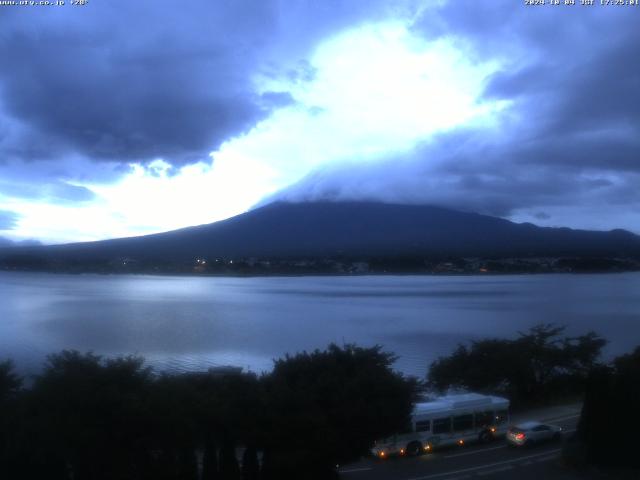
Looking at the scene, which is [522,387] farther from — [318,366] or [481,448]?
[318,366]

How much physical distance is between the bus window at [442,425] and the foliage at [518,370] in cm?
481

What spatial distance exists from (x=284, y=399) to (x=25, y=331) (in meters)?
25.3

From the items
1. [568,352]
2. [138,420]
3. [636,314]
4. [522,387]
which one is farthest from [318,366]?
[636,314]

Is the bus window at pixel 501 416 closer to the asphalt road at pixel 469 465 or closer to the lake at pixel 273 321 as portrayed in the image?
the asphalt road at pixel 469 465

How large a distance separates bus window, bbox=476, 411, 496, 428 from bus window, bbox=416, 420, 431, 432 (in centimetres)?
107

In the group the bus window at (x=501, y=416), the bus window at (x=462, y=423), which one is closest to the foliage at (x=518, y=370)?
the bus window at (x=501, y=416)

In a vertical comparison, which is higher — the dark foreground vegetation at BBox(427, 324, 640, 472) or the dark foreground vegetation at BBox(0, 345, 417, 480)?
the dark foreground vegetation at BBox(0, 345, 417, 480)

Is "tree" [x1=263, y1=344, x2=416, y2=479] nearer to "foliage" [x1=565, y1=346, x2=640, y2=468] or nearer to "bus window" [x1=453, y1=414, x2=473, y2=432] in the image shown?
"bus window" [x1=453, y1=414, x2=473, y2=432]

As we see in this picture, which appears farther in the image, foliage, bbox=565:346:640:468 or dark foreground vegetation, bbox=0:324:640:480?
foliage, bbox=565:346:640:468

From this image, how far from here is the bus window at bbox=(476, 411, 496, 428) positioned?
10.6 metres

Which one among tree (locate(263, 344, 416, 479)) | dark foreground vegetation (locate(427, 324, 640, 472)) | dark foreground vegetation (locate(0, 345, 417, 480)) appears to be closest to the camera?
dark foreground vegetation (locate(0, 345, 417, 480))

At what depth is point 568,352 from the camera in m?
16.1

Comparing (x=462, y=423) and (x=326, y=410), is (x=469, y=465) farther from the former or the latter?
(x=326, y=410)

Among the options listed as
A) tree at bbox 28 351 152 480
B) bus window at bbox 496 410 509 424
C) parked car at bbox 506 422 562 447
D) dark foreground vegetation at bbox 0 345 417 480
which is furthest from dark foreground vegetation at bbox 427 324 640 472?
tree at bbox 28 351 152 480
